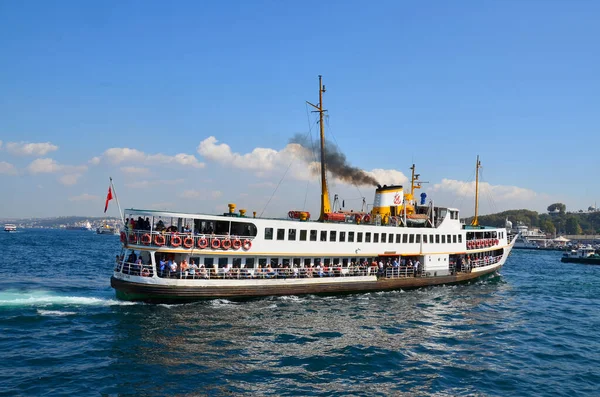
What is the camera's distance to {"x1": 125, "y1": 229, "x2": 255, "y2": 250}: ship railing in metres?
25.2

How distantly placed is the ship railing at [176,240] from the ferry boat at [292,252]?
56mm

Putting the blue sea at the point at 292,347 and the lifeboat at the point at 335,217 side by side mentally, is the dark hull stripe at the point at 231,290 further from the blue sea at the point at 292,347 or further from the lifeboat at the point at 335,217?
the lifeboat at the point at 335,217

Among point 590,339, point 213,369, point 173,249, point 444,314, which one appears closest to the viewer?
point 213,369

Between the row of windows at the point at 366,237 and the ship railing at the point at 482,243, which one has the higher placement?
the row of windows at the point at 366,237

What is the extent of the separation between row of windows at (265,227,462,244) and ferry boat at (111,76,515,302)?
74 mm

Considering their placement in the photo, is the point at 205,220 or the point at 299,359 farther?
the point at 205,220

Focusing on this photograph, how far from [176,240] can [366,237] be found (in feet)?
48.5

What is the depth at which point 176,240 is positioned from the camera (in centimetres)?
2547

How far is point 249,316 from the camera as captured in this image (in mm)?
23938

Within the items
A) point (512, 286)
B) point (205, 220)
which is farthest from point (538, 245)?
point (205, 220)

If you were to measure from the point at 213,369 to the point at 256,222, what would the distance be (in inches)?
508

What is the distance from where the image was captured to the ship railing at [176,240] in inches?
992

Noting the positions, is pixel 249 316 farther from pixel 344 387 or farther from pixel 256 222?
pixel 344 387

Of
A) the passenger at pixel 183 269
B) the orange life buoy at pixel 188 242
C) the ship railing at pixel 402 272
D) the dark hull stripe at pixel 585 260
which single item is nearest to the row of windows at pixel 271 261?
the passenger at pixel 183 269
